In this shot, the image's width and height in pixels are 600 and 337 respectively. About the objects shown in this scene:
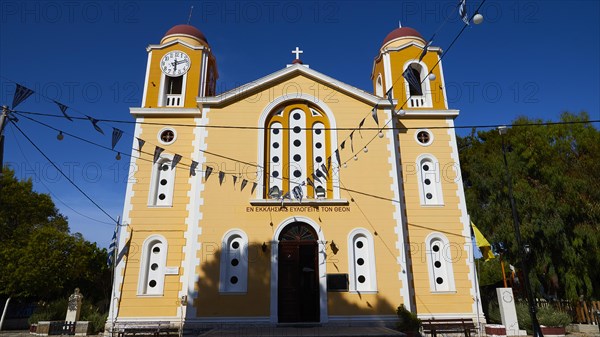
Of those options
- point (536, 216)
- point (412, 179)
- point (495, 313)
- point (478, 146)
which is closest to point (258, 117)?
point (412, 179)

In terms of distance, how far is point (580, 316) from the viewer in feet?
58.3

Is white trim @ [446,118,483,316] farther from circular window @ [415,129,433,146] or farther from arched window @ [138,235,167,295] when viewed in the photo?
arched window @ [138,235,167,295]

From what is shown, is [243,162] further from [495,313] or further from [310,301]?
[495,313]

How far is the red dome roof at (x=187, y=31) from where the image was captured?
19619mm

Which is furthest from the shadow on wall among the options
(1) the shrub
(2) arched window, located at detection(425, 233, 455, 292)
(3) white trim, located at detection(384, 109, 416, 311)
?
(2) arched window, located at detection(425, 233, 455, 292)

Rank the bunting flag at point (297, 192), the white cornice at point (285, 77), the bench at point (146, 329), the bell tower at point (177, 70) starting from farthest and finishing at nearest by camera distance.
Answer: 1. the bell tower at point (177, 70)
2. the white cornice at point (285, 77)
3. the bunting flag at point (297, 192)
4. the bench at point (146, 329)

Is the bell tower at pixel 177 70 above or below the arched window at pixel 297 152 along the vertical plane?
above

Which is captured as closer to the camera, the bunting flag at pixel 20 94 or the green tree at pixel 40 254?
the bunting flag at pixel 20 94

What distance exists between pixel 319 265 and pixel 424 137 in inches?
298

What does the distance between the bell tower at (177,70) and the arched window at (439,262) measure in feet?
39.2

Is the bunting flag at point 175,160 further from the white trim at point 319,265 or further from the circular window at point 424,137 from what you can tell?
the circular window at point 424,137

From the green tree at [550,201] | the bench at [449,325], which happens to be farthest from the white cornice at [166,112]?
the green tree at [550,201]

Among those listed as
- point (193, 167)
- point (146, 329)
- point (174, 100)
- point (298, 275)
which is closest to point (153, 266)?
point (146, 329)

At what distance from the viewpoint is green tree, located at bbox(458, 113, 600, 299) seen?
18844mm
